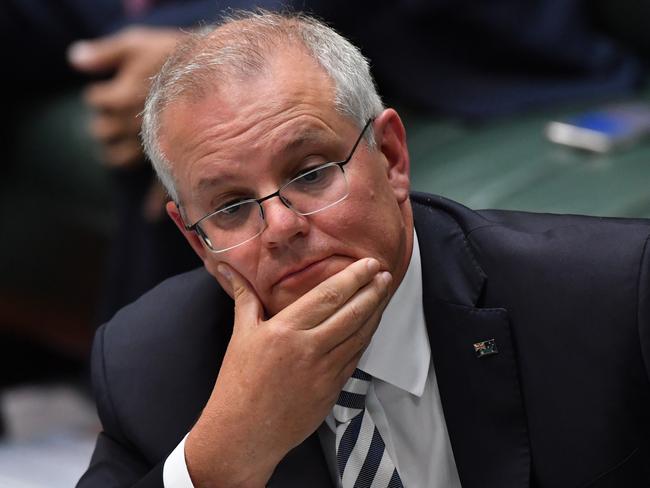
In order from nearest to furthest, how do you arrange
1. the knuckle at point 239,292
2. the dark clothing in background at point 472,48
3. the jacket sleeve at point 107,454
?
the knuckle at point 239,292, the jacket sleeve at point 107,454, the dark clothing in background at point 472,48

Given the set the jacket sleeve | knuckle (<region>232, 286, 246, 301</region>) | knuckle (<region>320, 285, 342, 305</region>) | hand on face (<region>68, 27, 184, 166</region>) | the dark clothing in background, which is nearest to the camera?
knuckle (<region>320, 285, 342, 305</region>)

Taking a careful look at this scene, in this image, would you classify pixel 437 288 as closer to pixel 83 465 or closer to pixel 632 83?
pixel 83 465

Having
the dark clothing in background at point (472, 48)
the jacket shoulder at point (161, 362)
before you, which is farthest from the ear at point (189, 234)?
the dark clothing in background at point (472, 48)

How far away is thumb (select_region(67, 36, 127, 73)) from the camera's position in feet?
9.73

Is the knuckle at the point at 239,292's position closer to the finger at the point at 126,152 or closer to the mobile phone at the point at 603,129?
the finger at the point at 126,152

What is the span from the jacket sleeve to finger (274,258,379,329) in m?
0.36

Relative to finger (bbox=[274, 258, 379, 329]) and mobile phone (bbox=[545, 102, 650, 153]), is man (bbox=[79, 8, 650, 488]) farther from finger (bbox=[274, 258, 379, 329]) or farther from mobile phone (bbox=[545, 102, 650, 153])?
mobile phone (bbox=[545, 102, 650, 153])

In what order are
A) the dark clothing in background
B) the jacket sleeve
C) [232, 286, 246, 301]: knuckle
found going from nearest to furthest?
[232, 286, 246, 301]: knuckle, the jacket sleeve, the dark clothing in background

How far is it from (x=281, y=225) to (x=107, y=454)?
19.9 inches

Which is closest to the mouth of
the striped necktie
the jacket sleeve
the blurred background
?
the striped necktie

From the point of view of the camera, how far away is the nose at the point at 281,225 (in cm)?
143

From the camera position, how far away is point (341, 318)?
1424 mm

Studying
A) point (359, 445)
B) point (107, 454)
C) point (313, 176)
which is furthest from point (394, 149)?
point (107, 454)

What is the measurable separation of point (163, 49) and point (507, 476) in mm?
1705
